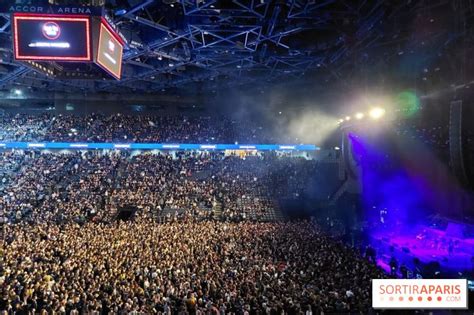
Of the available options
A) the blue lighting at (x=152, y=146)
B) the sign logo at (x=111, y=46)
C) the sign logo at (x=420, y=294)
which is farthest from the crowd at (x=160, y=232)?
the sign logo at (x=111, y=46)

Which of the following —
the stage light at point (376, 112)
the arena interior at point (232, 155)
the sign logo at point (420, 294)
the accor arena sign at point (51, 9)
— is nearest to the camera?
the sign logo at point (420, 294)

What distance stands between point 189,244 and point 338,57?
15.4 m

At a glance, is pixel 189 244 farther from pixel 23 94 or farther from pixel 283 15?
pixel 23 94

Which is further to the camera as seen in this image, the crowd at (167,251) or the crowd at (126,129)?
the crowd at (126,129)

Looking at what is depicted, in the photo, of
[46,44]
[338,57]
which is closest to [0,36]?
[46,44]

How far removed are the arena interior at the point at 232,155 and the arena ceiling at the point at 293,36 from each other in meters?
0.12

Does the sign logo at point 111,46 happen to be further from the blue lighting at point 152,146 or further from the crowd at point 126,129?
the crowd at point 126,129

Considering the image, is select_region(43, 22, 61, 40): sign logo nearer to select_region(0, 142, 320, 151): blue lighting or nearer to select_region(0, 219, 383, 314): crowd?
select_region(0, 219, 383, 314): crowd

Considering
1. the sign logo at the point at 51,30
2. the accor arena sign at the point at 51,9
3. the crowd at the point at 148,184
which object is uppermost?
the accor arena sign at the point at 51,9

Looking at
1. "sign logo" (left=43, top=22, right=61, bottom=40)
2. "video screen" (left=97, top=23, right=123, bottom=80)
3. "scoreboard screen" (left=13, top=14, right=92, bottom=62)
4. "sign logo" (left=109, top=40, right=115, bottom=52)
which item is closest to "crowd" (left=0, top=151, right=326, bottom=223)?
"video screen" (left=97, top=23, right=123, bottom=80)

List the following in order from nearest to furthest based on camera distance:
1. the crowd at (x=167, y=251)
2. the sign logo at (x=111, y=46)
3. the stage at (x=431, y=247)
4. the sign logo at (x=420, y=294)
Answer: the sign logo at (x=420, y=294) < the crowd at (x=167, y=251) < the sign logo at (x=111, y=46) < the stage at (x=431, y=247)

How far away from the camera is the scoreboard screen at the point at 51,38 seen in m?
10.6

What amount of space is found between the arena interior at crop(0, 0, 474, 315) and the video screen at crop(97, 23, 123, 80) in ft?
0.30

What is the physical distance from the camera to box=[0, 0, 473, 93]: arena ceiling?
1498 cm
